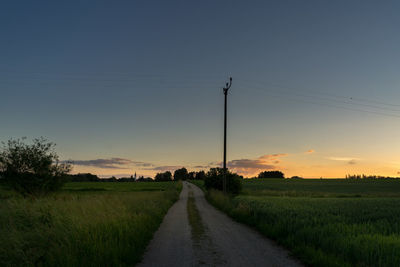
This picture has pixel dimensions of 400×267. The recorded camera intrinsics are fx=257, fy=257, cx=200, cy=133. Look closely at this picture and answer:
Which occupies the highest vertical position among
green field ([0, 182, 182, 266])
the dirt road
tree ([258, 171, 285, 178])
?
tree ([258, 171, 285, 178])

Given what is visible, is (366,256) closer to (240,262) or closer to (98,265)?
(240,262)

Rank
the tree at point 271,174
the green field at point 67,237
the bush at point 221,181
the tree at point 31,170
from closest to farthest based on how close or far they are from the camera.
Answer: the green field at point 67,237 → the tree at point 31,170 → the bush at point 221,181 → the tree at point 271,174

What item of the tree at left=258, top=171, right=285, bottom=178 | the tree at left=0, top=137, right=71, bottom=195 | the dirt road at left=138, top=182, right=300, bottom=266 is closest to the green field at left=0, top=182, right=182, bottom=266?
the dirt road at left=138, top=182, right=300, bottom=266

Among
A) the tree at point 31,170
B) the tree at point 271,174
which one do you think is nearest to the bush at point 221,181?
the tree at point 31,170

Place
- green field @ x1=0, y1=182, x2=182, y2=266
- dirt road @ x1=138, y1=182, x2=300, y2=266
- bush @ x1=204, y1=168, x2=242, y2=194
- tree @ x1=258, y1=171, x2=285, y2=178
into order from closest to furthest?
green field @ x1=0, y1=182, x2=182, y2=266
dirt road @ x1=138, y1=182, x2=300, y2=266
bush @ x1=204, y1=168, x2=242, y2=194
tree @ x1=258, y1=171, x2=285, y2=178

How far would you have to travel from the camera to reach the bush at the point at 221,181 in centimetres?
3881

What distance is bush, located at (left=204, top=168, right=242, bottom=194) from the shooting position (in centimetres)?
3881

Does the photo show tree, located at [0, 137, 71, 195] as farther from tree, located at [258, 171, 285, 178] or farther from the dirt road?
tree, located at [258, 171, 285, 178]

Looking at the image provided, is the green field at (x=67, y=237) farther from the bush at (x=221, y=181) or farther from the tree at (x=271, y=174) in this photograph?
the tree at (x=271, y=174)

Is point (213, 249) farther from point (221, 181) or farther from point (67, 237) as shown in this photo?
point (221, 181)

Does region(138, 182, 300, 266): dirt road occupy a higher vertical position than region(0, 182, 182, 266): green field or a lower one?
lower

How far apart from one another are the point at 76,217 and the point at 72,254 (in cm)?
258

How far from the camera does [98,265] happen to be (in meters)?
6.45

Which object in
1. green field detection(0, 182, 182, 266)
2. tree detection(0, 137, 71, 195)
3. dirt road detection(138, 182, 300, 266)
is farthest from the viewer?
tree detection(0, 137, 71, 195)
